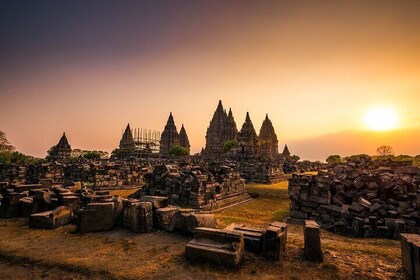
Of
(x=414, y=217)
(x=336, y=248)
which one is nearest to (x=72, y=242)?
(x=336, y=248)

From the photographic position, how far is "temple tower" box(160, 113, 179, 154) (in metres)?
64.8

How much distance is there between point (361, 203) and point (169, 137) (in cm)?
6089

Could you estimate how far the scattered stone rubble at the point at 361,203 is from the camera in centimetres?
615

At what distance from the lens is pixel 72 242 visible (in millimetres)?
4762

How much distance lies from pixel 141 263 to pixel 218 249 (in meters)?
1.28

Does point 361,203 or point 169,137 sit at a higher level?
point 169,137

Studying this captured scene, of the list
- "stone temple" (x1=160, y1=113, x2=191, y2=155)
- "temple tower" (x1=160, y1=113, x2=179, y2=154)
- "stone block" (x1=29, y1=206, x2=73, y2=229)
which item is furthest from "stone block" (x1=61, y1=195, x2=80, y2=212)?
"temple tower" (x1=160, y1=113, x2=179, y2=154)

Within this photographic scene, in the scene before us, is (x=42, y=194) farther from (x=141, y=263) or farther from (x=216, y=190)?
(x=216, y=190)

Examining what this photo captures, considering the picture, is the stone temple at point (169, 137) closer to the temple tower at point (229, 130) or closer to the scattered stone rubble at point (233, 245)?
the temple tower at point (229, 130)

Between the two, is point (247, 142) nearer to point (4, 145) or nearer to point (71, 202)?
point (71, 202)

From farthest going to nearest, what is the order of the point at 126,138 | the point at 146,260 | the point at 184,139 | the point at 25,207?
the point at 184,139 → the point at 126,138 → the point at 25,207 → the point at 146,260

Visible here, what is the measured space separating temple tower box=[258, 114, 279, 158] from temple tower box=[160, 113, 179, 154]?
2440 cm

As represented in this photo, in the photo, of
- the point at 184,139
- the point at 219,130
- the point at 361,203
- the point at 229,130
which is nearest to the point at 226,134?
the point at 229,130

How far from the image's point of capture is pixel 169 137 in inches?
2586
